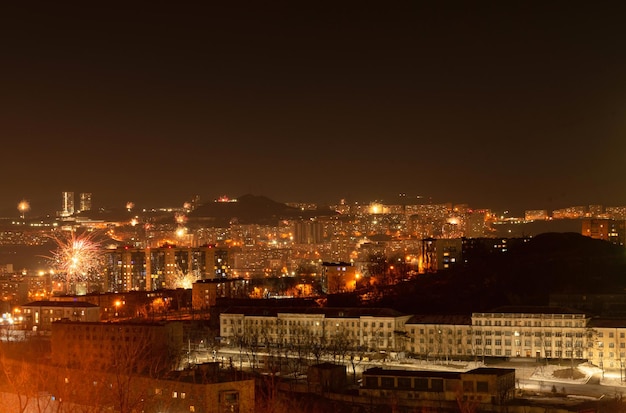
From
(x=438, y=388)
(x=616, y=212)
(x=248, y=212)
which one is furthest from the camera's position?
(x=248, y=212)

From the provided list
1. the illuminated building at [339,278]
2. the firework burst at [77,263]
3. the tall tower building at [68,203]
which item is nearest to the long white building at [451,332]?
the illuminated building at [339,278]

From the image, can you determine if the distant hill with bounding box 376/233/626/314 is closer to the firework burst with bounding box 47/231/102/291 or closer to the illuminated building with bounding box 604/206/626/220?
the firework burst with bounding box 47/231/102/291

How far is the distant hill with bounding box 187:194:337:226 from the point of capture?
6709 centimetres

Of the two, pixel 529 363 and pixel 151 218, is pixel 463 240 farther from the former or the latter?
pixel 151 218

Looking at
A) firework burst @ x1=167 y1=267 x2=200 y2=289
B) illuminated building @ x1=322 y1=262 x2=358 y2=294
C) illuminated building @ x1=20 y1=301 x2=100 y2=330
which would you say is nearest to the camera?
illuminated building @ x1=20 y1=301 x2=100 y2=330

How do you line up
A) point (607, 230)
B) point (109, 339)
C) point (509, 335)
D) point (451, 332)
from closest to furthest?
point (509, 335)
point (451, 332)
point (109, 339)
point (607, 230)

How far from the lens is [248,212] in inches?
2805

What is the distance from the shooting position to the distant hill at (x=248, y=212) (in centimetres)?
6709

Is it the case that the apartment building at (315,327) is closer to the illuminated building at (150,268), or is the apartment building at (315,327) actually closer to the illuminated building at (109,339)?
the illuminated building at (109,339)

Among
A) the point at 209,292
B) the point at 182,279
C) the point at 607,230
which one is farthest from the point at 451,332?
the point at 182,279

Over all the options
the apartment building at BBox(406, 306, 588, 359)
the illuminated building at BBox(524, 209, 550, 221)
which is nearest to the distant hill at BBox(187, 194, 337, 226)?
the illuminated building at BBox(524, 209, 550, 221)

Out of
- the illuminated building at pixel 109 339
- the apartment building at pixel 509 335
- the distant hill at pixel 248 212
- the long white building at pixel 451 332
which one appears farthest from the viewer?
the distant hill at pixel 248 212

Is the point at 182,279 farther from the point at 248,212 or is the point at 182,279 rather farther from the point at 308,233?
the point at 248,212

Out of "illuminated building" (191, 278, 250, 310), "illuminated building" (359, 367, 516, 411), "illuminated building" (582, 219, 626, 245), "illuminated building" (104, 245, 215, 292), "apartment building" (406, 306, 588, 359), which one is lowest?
"illuminated building" (359, 367, 516, 411)
